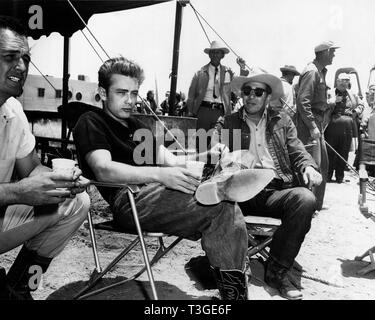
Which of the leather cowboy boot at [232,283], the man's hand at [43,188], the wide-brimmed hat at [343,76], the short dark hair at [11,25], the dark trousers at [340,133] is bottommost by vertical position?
the leather cowboy boot at [232,283]

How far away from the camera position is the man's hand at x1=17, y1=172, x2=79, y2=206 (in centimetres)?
190

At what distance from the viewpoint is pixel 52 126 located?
25.3 ft

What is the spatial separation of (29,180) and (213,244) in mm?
987

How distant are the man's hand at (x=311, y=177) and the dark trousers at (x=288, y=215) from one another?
4.6 inches

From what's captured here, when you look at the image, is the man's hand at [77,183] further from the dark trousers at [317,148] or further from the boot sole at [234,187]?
the dark trousers at [317,148]

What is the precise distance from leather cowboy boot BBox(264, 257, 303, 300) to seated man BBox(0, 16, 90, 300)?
143 centimetres

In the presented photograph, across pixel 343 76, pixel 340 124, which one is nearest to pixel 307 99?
pixel 343 76

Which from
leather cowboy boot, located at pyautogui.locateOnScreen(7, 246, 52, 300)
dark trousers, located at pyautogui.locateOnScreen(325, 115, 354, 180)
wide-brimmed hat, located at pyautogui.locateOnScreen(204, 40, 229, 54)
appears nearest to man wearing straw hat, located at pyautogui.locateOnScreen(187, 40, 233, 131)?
wide-brimmed hat, located at pyautogui.locateOnScreen(204, 40, 229, 54)

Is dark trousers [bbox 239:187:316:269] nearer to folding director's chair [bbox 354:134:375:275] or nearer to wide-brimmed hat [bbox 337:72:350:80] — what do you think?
folding director's chair [bbox 354:134:375:275]

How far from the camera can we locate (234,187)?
2.10 meters

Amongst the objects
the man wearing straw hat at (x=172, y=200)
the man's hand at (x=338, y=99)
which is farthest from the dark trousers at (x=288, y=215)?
the man's hand at (x=338, y=99)

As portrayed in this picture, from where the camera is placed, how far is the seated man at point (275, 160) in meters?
2.89
